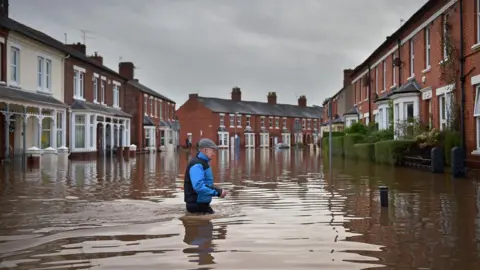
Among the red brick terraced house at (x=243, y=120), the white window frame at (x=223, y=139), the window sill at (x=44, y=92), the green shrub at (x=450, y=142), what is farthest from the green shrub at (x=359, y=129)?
the white window frame at (x=223, y=139)

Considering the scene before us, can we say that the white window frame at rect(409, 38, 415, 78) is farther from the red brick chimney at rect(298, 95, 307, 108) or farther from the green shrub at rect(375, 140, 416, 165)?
the red brick chimney at rect(298, 95, 307, 108)

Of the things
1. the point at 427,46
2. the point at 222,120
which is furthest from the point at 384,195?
the point at 222,120

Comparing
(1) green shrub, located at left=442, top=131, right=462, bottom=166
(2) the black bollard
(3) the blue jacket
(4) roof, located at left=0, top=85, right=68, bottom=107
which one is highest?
(4) roof, located at left=0, top=85, right=68, bottom=107

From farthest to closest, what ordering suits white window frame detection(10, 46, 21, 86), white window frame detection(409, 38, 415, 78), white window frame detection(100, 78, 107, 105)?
white window frame detection(100, 78, 107, 105) → white window frame detection(10, 46, 21, 86) → white window frame detection(409, 38, 415, 78)

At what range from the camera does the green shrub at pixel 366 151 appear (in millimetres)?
26344

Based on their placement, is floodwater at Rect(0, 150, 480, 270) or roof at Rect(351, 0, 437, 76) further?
roof at Rect(351, 0, 437, 76)

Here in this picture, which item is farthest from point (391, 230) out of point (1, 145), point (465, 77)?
point (1, 145)

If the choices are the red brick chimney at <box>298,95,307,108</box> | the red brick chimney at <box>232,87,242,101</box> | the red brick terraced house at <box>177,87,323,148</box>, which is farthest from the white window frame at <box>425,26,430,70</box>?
the red brick chimney at <box>298,95,307,108</box>

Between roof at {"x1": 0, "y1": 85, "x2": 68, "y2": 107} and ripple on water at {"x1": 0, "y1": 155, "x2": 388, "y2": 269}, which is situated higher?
roof at {"x1": 0, "y1": 85, "x2": 68, "y2": 107}

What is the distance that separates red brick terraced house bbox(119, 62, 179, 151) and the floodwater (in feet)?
102

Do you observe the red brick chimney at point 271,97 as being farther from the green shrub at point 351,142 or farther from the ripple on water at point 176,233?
the ripple on water at point 176,233

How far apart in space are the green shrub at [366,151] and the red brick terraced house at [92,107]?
16401mm

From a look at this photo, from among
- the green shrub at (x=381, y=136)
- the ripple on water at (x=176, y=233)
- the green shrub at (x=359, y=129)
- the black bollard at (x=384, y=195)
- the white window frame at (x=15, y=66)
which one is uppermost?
the white window frame at (x=15, y=66)

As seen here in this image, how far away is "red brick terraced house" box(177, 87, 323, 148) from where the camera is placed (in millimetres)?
84312
